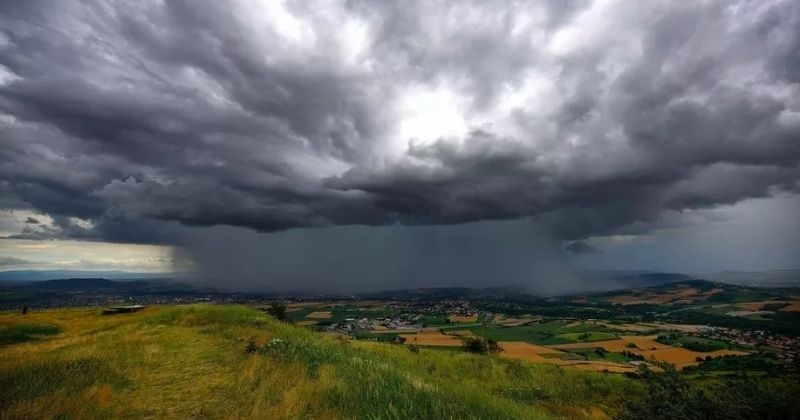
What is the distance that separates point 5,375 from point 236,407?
8687 millimetres

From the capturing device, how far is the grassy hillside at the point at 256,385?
885 cm

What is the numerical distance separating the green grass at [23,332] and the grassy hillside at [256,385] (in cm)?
147

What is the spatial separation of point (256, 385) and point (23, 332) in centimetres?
2922

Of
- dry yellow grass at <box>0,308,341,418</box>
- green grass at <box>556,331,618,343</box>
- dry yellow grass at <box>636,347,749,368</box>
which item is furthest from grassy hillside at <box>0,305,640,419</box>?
green grass at <box>556,331,618,343</box>

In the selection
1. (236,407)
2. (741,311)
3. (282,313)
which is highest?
(236,407)

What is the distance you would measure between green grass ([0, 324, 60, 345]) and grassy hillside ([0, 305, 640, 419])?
1.47m

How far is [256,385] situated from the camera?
1159 centimetres

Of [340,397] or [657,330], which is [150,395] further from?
[657,330]

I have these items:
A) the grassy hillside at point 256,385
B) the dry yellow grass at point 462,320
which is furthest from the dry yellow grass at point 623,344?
the grassy hillside at point 256,385

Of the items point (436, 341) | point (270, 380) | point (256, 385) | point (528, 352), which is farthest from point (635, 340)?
point (256, 385)

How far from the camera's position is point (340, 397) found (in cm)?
932

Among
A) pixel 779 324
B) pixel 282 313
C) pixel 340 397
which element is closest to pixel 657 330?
pixel 779 324

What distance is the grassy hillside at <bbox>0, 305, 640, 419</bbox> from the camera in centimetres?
885

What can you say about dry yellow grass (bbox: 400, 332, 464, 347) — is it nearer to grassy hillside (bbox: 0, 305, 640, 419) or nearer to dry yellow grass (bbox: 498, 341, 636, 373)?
dry yellow grass (bbox: 498, 341, 636, 373)
